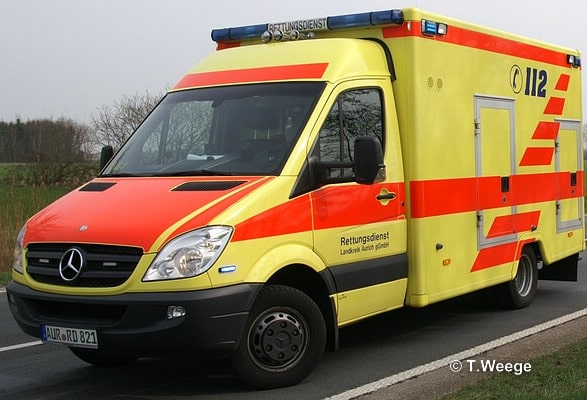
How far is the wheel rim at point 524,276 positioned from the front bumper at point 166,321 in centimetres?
460

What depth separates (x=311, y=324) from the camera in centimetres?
593

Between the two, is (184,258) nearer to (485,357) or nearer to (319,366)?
(319,366)

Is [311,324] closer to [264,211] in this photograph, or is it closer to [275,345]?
[275,345]

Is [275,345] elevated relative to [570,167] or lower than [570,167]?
lower

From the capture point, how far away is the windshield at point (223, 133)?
6.16 meters

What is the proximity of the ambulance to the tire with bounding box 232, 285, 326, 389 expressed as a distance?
12mm

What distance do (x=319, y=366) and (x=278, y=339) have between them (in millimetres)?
908

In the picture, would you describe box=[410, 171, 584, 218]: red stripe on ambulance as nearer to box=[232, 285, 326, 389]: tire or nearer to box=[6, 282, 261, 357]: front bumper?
box=[232, 285, 326, 389]: tire

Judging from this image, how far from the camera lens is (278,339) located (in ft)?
18.8

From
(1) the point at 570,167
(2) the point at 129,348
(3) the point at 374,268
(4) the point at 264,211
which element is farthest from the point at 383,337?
(1) the point at 570,167

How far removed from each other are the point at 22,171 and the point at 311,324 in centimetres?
1806

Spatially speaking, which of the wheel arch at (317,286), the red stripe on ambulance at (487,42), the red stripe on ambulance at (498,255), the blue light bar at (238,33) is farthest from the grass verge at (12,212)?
the red stripe on ambulance at (487,42)

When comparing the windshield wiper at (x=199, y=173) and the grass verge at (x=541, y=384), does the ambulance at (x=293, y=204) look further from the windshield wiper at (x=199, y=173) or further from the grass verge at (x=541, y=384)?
the grass verge at (x=541, y=384)

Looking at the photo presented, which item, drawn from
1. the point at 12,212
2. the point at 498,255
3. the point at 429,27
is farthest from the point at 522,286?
the point at 12,212
